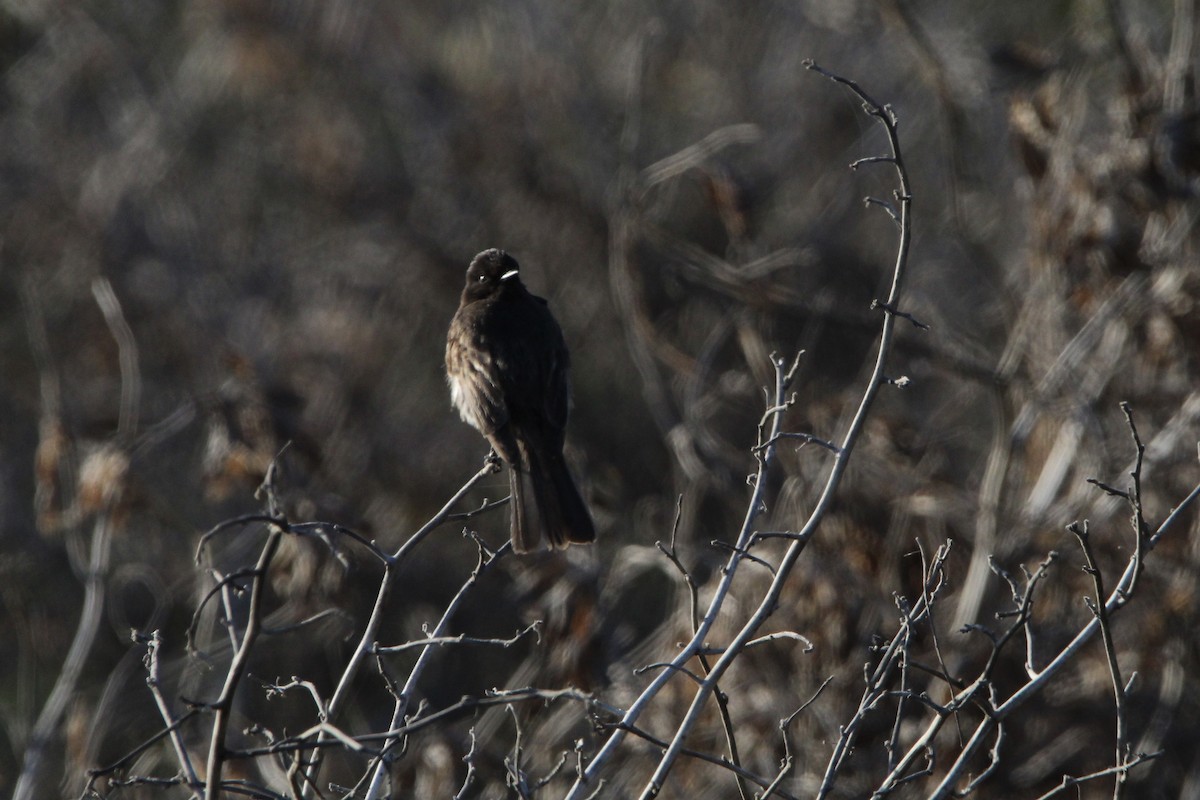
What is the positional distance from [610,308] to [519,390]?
5.17 meters

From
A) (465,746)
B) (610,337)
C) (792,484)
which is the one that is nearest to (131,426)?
(465,746)

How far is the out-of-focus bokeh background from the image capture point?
22.5 feet

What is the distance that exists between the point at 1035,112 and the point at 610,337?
505 centimetres

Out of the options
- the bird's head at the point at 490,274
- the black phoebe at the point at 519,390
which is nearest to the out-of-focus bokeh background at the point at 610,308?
the black phoebe at the point at 519,390

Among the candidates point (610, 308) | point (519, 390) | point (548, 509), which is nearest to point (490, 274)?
point (519, 390)

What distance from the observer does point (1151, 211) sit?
23.1ft

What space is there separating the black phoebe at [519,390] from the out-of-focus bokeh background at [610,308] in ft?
2.93

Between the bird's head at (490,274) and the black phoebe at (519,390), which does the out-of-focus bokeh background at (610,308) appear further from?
the bird's head at (490,274)

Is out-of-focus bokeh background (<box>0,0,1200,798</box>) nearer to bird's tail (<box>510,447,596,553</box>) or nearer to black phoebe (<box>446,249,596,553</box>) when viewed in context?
black phoebe (<box>446,249,596,553</box>)

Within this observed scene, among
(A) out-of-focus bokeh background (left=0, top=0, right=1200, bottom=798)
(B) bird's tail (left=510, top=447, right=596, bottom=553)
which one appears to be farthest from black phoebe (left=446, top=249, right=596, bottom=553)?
(A) out-of-focus bokeh background (left=0, top=0, right=1200, bottom=798)

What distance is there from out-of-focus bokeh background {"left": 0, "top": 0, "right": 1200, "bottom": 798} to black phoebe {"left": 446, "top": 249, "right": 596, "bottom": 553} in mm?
892

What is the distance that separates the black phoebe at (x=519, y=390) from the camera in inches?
217

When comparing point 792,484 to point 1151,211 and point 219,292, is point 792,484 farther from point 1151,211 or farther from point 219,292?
point 219,292

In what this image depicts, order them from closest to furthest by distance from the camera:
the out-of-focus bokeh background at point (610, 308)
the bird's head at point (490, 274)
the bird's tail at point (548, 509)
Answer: the bird's tail at point (548, 509) → the bird's head at point (490, 274) → the out-of-focus bokeh background at point (610, 308)
